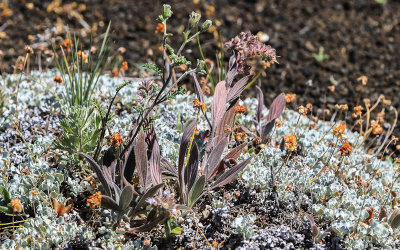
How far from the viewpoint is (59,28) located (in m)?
4.72

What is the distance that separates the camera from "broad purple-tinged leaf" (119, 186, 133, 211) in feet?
6.69

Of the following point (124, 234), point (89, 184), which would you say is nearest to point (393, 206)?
point (124, 234)

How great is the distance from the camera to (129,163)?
227cm

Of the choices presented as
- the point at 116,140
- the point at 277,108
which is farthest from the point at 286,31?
the point at 116,140

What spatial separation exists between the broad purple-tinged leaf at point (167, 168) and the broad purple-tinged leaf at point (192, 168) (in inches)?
3.9

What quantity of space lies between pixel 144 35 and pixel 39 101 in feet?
6.88

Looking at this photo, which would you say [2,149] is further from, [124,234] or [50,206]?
→ [124,234]

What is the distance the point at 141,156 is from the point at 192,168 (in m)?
0.28

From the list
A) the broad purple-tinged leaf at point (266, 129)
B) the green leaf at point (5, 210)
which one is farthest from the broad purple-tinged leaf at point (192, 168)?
the green leaf at point (5, 210)

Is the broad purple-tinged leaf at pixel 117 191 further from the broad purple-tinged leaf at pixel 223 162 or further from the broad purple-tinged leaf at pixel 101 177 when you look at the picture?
the broad purple-tinged leaf at pixel 223 162

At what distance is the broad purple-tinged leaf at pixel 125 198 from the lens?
2.04 metres

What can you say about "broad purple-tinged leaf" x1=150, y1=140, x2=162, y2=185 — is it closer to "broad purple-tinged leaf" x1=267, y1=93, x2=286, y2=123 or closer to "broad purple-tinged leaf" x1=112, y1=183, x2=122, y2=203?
"broad purple-tinged leaf" x1=112, y1=183, x2=122, y2=203

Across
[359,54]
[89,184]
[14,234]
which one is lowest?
[14,234]

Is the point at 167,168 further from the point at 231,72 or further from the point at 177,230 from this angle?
the point at 231,72
